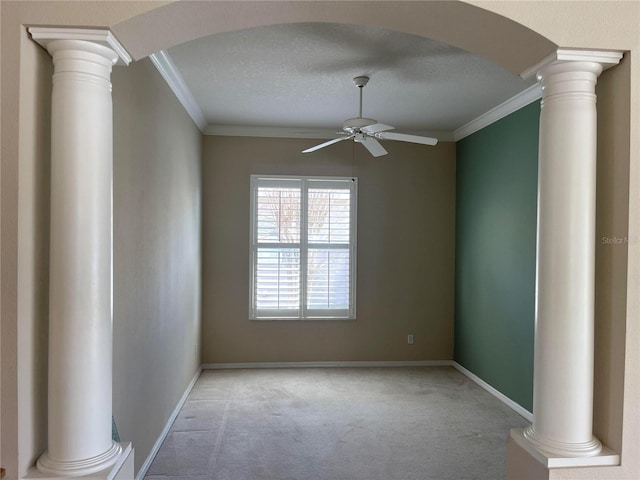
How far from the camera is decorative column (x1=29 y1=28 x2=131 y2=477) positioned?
1479 millimetres

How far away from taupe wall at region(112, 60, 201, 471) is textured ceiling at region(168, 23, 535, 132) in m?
0.45

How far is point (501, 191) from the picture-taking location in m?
4.20

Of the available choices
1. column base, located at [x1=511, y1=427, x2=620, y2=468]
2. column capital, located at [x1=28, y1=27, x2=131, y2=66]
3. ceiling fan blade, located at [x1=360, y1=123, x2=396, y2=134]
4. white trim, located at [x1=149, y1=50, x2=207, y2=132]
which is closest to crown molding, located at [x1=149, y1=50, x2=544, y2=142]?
white trim, located at [x1=149, y1=50, x2=207, y2=132]

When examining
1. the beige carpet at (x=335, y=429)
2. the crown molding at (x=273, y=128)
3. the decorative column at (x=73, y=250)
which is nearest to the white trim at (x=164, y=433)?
the beige carpet at (x=335, y=429)

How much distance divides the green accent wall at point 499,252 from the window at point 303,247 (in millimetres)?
1315

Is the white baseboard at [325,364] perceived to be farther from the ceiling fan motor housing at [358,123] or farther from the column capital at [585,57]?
the column capital at [585,57]

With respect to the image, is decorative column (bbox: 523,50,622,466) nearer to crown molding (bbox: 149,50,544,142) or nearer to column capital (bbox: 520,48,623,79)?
column capital (bbox: 520,48,623,79)

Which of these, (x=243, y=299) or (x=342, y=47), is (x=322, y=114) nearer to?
(x=342, y=47)

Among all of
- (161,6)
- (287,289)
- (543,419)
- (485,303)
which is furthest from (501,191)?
(161,6)

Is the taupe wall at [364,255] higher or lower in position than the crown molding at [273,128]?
lower

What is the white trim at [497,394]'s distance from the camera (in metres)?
3.70

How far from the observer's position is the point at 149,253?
2852mm

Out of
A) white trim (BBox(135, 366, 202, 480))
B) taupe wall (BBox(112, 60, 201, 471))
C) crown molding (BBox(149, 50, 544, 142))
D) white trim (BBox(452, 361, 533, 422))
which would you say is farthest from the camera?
white trim (BBox(452, 361, 533, 422))

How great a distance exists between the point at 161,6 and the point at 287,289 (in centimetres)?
390
